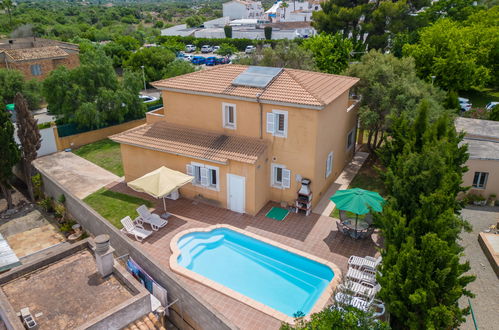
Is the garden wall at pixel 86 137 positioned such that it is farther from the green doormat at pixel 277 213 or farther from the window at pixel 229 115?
the green doormat at pixel 277 213

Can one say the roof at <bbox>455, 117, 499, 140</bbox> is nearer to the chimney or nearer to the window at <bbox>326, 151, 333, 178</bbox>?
the window at <bbox>326, 151, 333, 178</bbox>

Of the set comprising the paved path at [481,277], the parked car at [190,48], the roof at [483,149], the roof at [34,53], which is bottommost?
the paved path at [481,277]

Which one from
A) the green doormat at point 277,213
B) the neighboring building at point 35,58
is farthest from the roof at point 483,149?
the neighboring building at point 35,58

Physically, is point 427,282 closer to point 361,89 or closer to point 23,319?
point 23,319

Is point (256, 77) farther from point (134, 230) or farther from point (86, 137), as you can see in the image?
point (86, 137)

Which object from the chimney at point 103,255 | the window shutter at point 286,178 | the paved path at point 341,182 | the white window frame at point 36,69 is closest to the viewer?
the chimney at point 103,255

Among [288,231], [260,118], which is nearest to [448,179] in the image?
[288,231]
